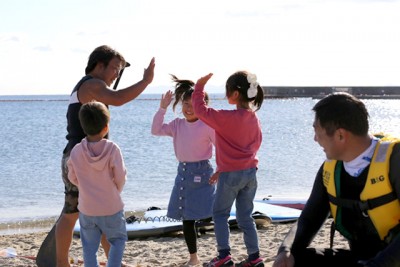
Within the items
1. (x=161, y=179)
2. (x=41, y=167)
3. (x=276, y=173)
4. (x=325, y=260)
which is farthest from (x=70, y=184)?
(x=41, y=167)

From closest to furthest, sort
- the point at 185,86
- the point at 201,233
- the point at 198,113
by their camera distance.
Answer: the point at 198,113, the point at 185,86, the point at 201,233

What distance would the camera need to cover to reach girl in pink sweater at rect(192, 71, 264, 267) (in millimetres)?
6012

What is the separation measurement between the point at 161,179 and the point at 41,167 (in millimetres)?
5313

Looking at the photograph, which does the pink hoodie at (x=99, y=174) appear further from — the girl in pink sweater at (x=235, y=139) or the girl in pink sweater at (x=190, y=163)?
the girl in pink sweater at (x=190, y=163)

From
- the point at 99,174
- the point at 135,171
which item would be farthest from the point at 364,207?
the point at 135,171

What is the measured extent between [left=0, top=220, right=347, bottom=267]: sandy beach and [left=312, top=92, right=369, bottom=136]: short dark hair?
3.15 m

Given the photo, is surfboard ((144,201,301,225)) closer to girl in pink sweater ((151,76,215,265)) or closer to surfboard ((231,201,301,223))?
surfboard ((231,201,301,223))

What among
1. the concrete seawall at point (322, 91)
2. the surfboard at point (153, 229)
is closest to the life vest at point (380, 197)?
the surfboard at point (153, 229)

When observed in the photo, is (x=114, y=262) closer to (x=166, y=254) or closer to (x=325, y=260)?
(x=325, y=260)

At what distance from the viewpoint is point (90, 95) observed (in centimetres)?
578

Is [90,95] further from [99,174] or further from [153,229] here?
[153,229]

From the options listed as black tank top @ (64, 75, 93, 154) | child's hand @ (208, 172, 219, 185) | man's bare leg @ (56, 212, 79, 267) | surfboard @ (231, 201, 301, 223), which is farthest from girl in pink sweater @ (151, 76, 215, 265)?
surfboard @ (231, 201, 301, 223)

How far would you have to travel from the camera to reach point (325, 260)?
3922mm

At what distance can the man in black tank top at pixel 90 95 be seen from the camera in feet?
18.7
